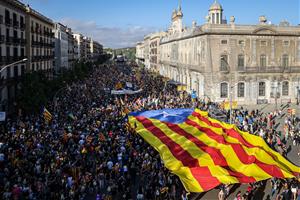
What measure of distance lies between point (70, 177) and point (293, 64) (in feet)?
159

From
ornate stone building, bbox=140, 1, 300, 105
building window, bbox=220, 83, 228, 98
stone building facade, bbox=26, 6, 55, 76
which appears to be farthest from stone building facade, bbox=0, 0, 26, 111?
building window, bbox=220, 83, 228, 98

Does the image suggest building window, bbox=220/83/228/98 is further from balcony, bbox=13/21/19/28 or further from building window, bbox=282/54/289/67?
balcony, bbox=13/21/19/28

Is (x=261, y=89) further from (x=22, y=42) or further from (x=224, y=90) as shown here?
(x=22, y=42)

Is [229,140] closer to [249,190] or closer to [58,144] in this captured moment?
[249,190]

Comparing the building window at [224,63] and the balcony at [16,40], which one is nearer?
the balcony at [16,40]

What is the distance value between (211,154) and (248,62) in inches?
1531

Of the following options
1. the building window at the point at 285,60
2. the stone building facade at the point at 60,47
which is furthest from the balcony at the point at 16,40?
the building window at the point at 285,60

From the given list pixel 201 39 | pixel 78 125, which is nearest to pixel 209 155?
pixel 78 125

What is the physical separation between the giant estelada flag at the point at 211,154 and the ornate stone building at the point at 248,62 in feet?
89.7

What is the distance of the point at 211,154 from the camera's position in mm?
21312

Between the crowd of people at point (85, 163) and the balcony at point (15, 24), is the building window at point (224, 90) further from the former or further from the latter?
the balcony at point (15, 24)

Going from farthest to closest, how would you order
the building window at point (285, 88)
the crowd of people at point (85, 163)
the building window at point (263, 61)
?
the building window at point (285, 88)
the building window at point (263, 61)
the crowd of people at point (85, 163)

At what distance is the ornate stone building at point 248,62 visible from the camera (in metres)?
56.6

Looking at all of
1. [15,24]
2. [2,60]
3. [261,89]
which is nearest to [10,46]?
[15,24]
